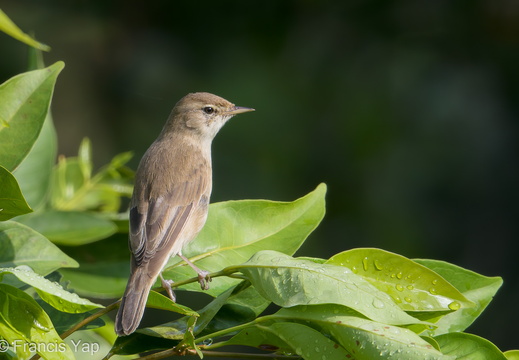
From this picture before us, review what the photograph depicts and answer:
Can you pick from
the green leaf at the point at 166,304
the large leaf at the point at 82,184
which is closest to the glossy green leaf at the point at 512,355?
the green leaf at the point at 166,304

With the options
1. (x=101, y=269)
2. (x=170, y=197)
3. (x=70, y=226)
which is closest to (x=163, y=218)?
(x=170, y=197)

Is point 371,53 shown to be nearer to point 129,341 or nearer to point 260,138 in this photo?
point 260,138

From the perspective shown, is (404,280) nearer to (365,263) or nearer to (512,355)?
(365,263)

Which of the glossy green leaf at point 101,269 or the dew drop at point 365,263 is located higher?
the dew drop at point 365,263

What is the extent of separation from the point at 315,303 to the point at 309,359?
0.16 m

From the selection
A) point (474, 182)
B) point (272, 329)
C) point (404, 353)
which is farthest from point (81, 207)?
point (474, 182)

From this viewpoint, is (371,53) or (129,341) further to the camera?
(371,53)

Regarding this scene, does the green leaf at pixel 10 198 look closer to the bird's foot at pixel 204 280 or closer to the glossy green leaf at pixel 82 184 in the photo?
the bird's foot at pixel 204 280

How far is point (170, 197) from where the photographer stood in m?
3.40

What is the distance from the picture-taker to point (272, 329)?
6.70ft

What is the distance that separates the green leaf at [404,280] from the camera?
1960 millimetres

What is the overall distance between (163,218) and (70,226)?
48 cm

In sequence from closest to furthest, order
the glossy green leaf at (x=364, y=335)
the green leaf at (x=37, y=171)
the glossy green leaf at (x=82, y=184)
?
the glossy green leaf at (x=364, y=335) < the green leaf at (x=37, y=171) < the glossy green leaf at (x=82, y=184)

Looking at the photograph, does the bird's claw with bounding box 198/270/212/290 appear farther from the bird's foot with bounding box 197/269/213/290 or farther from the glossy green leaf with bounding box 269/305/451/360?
the glossy green leaf with bounding box 269/305/451/360
